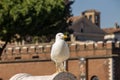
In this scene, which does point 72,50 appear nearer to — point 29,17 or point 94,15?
point 29,17

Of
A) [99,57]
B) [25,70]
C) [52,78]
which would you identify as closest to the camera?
[52,78]

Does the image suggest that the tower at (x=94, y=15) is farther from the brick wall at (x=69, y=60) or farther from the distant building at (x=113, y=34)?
the brick wall at (x=69, y=60)

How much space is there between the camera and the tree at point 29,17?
4275 centimetres

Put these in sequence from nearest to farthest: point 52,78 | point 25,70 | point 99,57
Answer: point 52,78, point 99,57, point 25,70

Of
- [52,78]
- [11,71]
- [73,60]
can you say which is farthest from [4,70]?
[52,78]

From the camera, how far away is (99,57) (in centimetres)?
4869

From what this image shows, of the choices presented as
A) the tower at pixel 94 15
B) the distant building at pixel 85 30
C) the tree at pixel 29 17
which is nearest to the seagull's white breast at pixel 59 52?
the tree at pixel 29 17

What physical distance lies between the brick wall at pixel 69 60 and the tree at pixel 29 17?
17.0ft

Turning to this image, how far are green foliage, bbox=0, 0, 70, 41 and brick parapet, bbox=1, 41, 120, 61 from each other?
16.9ft

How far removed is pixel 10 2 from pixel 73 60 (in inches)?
353

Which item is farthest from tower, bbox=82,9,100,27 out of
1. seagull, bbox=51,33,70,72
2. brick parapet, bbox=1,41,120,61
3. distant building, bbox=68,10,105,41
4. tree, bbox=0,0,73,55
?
seagull, bbox=51,33,70,72

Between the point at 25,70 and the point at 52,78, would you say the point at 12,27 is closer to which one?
the point at 25,70

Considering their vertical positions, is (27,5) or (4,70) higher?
(27,5)

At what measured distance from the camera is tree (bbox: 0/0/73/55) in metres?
42.8
